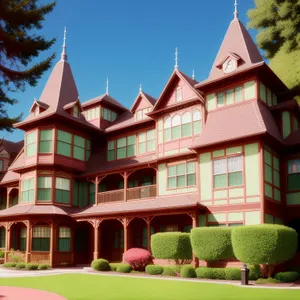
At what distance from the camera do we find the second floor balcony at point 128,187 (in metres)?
31.0

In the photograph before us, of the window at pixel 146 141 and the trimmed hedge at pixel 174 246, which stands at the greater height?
the window at pixel 146 141

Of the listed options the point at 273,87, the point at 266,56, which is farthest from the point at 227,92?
the point at 266,56

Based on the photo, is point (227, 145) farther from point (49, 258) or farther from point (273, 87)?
point (49, 258)

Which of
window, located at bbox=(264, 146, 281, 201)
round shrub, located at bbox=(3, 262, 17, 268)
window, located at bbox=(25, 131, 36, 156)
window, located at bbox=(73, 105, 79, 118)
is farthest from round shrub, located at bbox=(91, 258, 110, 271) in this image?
window, located at bbox=(73, 105, 79, 118)

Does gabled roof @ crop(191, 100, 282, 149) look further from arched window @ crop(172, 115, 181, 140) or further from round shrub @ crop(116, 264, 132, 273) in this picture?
round shrub @ crop(116, 264, 132, 273)

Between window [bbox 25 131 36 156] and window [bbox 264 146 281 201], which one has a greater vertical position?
window [bbox 25 131 36 156]

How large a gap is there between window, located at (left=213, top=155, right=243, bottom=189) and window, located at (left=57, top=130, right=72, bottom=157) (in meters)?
13.6

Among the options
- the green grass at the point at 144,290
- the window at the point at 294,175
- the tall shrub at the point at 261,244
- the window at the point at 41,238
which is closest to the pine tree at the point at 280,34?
the window at the point at 294,175

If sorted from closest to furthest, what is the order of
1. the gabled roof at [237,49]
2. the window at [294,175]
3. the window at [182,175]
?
1. the window at [294,175]
2. the gabled roof at [237,49]
3. the window at [182,175]

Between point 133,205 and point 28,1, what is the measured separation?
15.7 metres

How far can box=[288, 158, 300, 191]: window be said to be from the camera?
26145mm

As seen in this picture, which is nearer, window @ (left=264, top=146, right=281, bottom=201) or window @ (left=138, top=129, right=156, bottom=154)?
window @ (left=264, top=146, right=281, bottom=201)

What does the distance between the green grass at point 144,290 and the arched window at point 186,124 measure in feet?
36.5

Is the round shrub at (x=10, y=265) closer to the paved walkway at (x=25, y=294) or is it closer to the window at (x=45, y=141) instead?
the window at (x=45, y=141)
